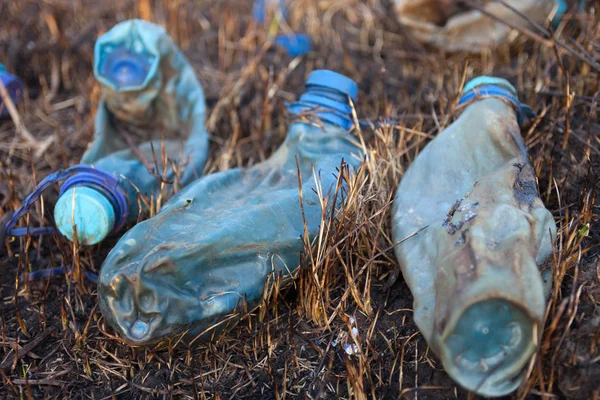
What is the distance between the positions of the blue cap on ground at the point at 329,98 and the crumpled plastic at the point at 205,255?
214 mm

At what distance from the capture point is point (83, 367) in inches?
67.7

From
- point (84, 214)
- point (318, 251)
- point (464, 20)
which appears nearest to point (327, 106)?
point (318, 251)

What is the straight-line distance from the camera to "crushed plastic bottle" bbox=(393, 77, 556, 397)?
1.34 metres

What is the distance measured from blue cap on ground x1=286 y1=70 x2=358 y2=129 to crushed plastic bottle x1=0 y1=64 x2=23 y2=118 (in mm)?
1330

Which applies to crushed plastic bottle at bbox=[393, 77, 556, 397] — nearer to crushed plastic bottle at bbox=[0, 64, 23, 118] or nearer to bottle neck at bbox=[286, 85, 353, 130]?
bottle neck at bbox=[286, 85, 353, 130]

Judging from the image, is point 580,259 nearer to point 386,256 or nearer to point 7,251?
point 386,256

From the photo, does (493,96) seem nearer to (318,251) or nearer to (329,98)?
(329,98)

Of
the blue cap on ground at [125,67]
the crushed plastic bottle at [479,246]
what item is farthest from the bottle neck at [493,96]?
the blue cap on ground at [125,67]

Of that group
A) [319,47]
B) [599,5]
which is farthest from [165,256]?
[599,5]

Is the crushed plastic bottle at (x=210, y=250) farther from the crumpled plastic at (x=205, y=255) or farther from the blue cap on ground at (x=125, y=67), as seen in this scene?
the blue cap on ground at (x=125, y=67)

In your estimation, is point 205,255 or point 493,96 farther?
point 493,96

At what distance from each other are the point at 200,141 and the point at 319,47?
108 centimetres

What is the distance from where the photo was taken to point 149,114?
2439mm

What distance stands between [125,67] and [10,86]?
679 millimetres
